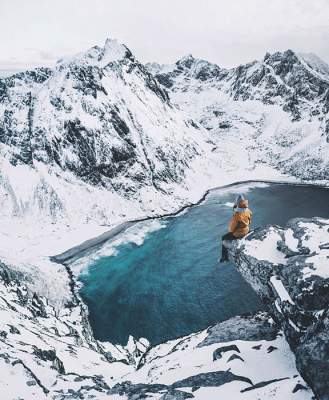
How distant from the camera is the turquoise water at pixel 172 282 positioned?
62875 millimetres

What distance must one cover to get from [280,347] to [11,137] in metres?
123

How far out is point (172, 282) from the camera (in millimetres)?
77438

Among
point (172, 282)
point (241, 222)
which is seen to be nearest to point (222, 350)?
point (241, 222)

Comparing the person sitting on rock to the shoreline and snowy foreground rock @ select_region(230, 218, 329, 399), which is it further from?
the shoreline

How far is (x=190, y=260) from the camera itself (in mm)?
86812

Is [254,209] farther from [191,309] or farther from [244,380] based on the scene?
[244,380]

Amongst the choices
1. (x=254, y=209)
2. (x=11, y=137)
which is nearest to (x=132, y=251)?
(x=254, y=209)

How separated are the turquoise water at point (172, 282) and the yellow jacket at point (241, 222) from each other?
3711cm

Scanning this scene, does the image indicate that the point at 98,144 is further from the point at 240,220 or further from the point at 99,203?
the point at 240,220

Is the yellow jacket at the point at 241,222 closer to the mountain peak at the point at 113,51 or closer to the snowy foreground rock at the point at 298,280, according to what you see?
the snowy foreground rock at the point at 298,280

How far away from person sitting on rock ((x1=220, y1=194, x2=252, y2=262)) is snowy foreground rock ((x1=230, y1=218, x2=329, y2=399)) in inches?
26.4

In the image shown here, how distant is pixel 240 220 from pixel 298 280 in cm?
669

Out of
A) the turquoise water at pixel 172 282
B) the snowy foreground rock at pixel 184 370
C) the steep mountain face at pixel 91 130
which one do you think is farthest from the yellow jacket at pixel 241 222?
the steep mountain face at pixel 91 130

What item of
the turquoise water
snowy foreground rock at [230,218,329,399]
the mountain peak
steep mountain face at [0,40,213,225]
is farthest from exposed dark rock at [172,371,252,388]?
the mountain peak
